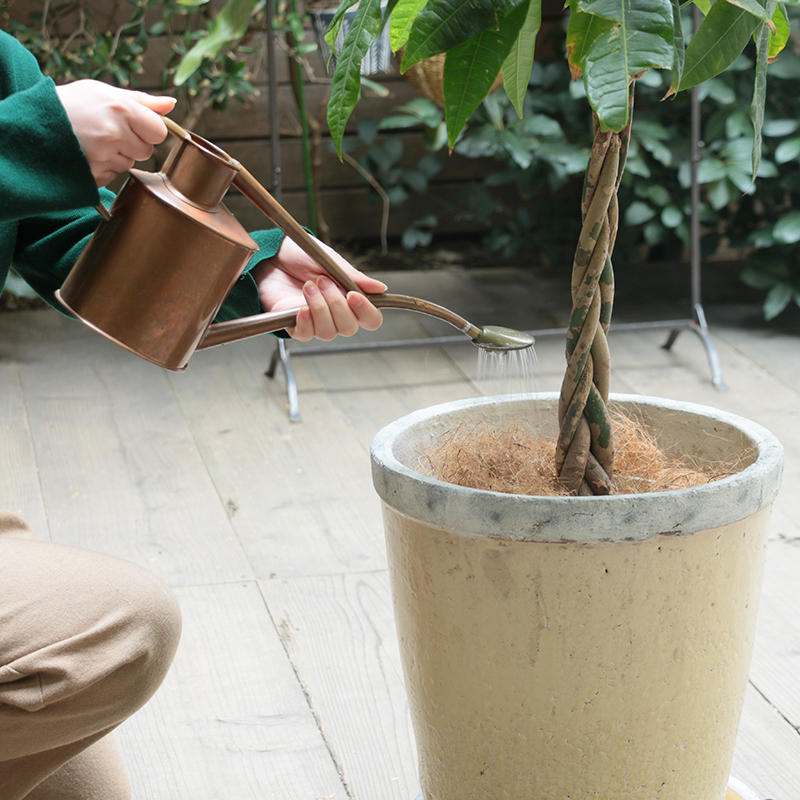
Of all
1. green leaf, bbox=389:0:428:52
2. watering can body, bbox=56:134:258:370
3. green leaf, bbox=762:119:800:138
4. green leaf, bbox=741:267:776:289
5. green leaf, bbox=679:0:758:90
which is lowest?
green leaf, bbox=741:267:776:289

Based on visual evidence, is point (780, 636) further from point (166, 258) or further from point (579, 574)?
point (166, 258)

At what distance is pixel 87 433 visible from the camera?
2293 millimetres

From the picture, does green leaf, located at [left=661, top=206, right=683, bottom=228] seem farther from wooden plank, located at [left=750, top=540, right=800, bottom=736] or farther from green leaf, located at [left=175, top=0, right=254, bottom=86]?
green leaf, located at [left=175, top=0, right=254, bottom=86]

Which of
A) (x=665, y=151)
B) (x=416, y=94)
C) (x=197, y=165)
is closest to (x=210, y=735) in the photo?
(x=197, y=165)

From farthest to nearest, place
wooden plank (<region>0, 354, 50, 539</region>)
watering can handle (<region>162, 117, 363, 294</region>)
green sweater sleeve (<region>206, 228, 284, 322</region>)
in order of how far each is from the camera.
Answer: wooden plank (<region>0, 354, 50, 539</region>), green sweater sleeve (<region>206, 228, 284, 322</region>), watering can handle (<region>162, 117, 363, 294</region>)

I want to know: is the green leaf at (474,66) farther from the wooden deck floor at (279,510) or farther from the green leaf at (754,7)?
the wooden deck floor at (279,510)

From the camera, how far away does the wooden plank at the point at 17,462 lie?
1935 millimetres

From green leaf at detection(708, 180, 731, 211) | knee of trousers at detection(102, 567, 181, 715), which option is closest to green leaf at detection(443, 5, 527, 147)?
knee of trousers at detection(102, 567, 181, 715)

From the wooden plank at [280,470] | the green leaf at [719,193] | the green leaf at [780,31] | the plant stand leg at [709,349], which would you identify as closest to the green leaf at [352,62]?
the green leaf at [780,31]

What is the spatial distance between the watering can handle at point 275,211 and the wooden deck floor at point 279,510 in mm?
641

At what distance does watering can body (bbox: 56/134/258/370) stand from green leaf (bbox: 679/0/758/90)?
0.34 metres

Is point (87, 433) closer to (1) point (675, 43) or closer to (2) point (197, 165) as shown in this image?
(2) point (197, 165)

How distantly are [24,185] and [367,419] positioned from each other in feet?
5.22

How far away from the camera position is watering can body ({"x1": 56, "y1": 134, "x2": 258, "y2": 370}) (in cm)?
84
